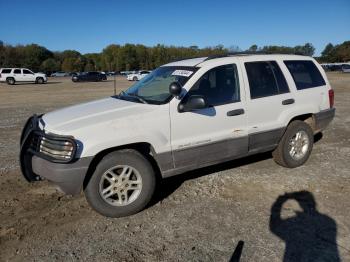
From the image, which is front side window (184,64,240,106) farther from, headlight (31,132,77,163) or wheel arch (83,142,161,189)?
headlight (31,132,77,163)

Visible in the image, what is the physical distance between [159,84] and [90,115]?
1.22 m

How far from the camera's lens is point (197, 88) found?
469 centimetres

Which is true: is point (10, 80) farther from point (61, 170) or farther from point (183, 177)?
point (61, 170)

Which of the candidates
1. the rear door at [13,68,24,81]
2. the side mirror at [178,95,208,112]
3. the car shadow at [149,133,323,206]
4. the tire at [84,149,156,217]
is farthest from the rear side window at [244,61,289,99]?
the rear door at [13,68,24,81]

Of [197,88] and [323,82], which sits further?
[323,82]

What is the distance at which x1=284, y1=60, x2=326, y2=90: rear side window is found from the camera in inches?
227

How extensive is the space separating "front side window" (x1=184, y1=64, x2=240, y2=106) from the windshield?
0.63 ft

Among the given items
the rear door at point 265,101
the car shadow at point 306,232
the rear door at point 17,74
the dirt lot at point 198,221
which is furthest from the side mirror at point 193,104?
the rear door at point 17,74

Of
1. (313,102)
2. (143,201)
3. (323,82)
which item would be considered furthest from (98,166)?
(323,82)

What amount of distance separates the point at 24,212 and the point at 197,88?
271 cm

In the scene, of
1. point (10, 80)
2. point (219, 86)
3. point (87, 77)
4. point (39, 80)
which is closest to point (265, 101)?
point (219, 86)

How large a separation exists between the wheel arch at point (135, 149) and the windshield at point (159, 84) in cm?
58

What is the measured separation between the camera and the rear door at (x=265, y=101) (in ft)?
16.8

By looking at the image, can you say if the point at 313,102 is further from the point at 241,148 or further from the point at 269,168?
the point at 241,148
